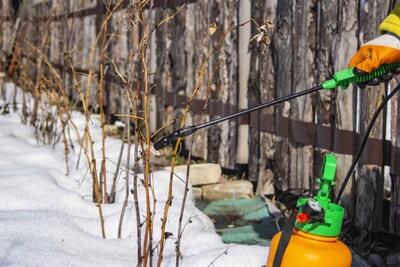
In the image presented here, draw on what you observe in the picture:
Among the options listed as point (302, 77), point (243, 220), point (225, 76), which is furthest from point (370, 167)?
point (225, 76)

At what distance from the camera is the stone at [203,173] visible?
459 centimetres

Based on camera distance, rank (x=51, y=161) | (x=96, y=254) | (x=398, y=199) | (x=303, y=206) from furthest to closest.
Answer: (x=51, y=161) < (x=398, y=199) < (x=96, y=254) < (x=303, y=206)

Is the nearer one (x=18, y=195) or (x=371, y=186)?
(x=371, y=186)

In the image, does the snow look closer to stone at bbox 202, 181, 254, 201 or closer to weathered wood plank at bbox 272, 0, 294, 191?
stone at bbox 202, 181, 254, 201

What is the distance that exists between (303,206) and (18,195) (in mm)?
1997

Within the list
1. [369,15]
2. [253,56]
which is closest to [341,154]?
[369,15]

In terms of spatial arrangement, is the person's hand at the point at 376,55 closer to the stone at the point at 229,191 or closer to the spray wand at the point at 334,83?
the spray wand at the point at 334,83

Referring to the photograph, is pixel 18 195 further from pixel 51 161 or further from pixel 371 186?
pixel 371 186

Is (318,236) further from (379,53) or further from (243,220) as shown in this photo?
(243,220)

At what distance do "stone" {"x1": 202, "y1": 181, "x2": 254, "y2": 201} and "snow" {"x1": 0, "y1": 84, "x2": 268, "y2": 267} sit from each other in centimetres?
38

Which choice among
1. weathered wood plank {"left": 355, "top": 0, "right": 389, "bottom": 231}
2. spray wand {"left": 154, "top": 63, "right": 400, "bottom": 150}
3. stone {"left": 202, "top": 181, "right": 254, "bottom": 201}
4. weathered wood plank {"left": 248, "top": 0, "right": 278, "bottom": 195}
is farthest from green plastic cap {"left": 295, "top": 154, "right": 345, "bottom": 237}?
stone {"left": 202, "top": 181, "right": 254, "bottom": 201}

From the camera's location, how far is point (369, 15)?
10.0ft

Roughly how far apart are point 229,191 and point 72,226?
5.40 ft

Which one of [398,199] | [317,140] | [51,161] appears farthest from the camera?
[51,161]
